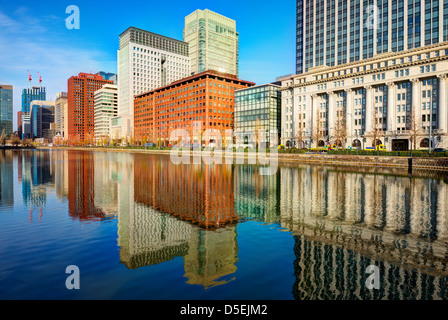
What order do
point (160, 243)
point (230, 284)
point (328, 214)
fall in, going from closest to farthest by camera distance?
point (230, 284)
point (160, 243)
point (328, 214)

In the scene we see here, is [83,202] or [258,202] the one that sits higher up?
[83,202]

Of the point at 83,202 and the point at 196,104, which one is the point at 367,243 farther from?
the point at 196,104

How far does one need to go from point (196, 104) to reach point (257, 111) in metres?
36.6

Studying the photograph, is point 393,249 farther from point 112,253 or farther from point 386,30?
point 386,30

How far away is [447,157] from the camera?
46.0 meters

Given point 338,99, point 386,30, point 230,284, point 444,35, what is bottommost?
point 230,284

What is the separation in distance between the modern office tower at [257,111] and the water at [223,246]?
90.2 metres

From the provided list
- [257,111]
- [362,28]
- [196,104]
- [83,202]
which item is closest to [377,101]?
[362,28]

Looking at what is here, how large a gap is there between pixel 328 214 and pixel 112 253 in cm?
1329

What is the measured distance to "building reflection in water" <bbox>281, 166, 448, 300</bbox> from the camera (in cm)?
884

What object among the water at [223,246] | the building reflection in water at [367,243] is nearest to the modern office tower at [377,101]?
the building reflection in water at [367,243]

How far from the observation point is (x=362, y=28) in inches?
4080

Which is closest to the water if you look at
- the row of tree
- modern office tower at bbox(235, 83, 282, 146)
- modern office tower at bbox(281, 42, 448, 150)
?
the row of tree
